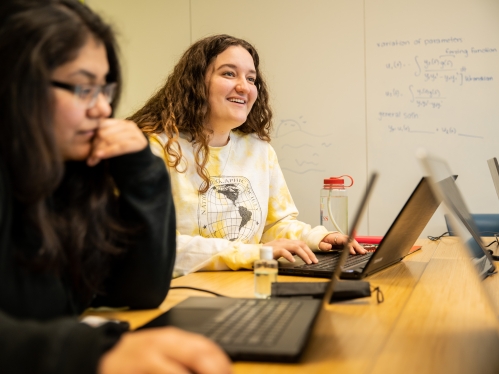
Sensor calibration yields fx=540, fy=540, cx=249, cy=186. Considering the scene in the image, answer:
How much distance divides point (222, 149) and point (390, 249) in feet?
2.60

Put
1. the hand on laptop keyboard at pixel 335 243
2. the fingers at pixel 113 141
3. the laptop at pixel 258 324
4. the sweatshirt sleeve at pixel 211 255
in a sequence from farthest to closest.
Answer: the hand on laptop keyboard at pixel 335 243 → the sweatshirt sleeve at pixel 211 255 → the fingers at pixel 113 141 → the laptop at pixel 258 324

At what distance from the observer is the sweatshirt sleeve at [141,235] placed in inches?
40.3

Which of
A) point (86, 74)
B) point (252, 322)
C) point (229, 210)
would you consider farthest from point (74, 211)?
point (229, 210)

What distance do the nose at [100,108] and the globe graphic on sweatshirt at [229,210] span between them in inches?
32.5

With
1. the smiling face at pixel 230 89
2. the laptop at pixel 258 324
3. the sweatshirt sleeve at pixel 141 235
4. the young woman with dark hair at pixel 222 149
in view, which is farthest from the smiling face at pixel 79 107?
the smiling face at pixel 230 89

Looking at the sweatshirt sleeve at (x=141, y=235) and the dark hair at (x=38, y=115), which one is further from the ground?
the dark hair at (x=38, y=115)

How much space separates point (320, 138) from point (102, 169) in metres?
2.28

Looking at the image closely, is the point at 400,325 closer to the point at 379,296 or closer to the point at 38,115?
the point at 379,296

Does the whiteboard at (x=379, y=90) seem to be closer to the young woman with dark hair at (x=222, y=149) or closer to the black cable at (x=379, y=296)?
the young woman with dark hair at (x=222, y=149)

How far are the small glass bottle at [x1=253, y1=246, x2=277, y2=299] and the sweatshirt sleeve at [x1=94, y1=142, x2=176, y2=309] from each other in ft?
0.63

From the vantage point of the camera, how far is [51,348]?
579mm

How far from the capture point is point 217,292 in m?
1.17

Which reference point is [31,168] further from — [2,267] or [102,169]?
[102,169]

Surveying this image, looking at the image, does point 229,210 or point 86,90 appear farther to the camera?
point 229,210
